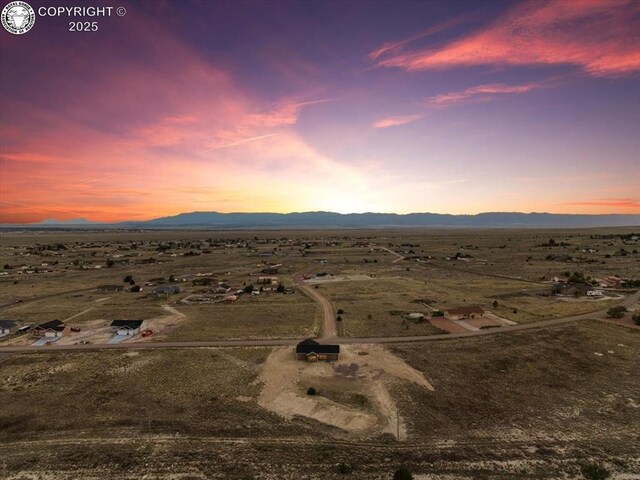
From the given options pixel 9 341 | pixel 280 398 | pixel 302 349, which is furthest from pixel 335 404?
pixel 9 341

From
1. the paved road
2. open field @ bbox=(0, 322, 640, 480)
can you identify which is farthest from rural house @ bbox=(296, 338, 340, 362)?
the paved road

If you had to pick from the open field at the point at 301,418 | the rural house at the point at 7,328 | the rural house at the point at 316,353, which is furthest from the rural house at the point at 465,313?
the rural house at the point at 7,328

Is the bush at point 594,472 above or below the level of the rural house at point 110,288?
below

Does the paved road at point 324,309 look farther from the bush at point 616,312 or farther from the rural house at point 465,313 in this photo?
the bush at point 616,312

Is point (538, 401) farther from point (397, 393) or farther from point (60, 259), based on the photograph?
point (60, 259)

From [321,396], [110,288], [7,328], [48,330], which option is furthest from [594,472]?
[110,288]

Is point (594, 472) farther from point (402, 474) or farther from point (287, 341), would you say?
point (287, 341)
